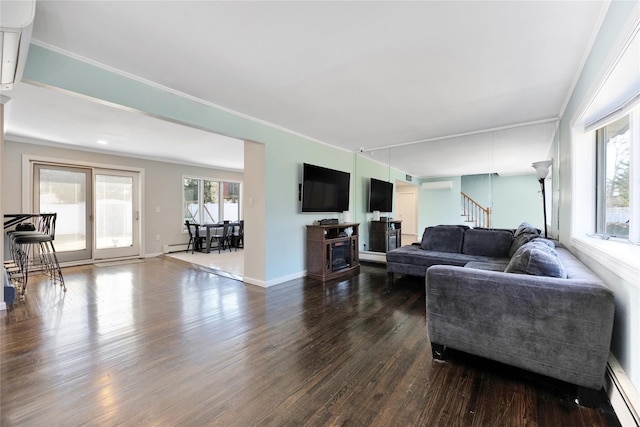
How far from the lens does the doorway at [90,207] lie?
5.20 m

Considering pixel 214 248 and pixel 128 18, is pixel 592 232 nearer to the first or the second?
Answer: pixel 128 18

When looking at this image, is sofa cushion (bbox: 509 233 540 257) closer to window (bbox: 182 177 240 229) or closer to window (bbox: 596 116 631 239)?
window (bbox: 596 116 631 239)

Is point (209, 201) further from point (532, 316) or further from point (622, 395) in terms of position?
point (622, 395)

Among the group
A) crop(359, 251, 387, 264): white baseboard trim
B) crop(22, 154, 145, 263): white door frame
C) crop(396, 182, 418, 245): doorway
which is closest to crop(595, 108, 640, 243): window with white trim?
crop(396, 182, 418, 245): doorway

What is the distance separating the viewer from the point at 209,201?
790 centimetres

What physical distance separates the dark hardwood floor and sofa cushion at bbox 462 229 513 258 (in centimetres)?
162

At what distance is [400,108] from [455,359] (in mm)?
2769

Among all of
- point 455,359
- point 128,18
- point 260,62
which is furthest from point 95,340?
point 455,359

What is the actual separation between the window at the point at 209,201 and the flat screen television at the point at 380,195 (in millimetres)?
4722

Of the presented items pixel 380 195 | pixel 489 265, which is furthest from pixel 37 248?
pixel 489 265

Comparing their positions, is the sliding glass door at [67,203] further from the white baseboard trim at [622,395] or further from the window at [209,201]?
the white baseboard trim at [622,395]

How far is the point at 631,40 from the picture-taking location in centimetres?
134

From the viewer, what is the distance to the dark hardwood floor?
1.44 m

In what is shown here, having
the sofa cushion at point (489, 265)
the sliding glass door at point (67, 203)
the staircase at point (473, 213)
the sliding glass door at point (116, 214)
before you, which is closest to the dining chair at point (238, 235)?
the sliding glass door at point (116, 214)
